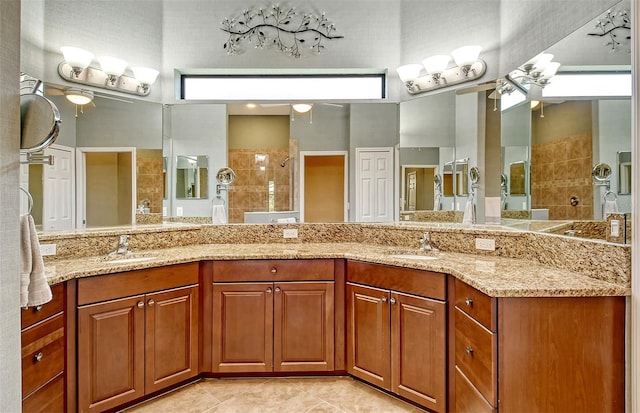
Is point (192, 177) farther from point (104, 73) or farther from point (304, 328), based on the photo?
point (304, 328)

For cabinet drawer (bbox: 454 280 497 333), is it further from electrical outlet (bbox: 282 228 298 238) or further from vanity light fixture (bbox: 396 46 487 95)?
vanity light fixture (bbox: 396 46 487 95)

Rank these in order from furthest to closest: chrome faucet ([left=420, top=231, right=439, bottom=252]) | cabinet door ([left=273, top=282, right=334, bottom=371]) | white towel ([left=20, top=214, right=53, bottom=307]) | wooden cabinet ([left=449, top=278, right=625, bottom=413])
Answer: chrome faucet ([left=420, top=231, right=439, bottom=252]) < cabinet door ([left=273, top=282, right=334, bottom=371]) < wooden cabinet ([left=449, top=278, right=625, bottom=413]) < white towel ([left=20, top=214, right=53, bottom=307])

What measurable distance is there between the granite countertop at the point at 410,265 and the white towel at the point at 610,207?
0.33 m

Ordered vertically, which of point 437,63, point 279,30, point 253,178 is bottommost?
point 253,178

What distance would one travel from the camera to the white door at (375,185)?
9.84 ft

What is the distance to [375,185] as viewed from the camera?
301 cm

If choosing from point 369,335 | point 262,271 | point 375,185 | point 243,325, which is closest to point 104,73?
point 262,271

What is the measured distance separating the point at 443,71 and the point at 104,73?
278 centimetres

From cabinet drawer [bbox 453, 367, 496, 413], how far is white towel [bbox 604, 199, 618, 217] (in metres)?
1.07

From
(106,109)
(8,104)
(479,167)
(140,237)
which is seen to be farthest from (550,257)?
(106,109)

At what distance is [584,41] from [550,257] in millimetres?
1168

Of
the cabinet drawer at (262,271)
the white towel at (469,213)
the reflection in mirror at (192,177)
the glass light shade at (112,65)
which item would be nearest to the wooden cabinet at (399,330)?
the cabinet drawer at (262,271)

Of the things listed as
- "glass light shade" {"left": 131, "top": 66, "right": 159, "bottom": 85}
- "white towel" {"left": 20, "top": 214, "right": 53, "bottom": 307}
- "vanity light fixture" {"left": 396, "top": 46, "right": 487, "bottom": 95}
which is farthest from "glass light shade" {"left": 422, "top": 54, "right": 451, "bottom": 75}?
"white towel" {"left": 20, "top": 214, "right": 53, "bottom": 307}

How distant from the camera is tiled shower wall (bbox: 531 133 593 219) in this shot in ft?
5.87
